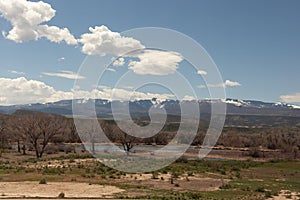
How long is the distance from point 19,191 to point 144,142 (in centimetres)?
8932

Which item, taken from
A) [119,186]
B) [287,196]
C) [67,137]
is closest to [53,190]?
[119,186]

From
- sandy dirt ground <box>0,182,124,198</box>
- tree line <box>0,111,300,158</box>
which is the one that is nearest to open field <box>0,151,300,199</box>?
sandy dirt ground <box>0,182,124,198</box>

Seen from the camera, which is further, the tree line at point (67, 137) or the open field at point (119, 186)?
the tree line at point (67, 137)

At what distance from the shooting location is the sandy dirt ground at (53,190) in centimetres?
2383

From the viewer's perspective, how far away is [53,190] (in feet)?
85.6

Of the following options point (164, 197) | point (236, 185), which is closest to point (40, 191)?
point (164, 197)

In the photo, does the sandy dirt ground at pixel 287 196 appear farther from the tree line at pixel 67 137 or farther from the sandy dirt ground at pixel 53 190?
the tree line at pixel 67 137

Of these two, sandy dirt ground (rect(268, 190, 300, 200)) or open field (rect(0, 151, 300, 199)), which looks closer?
open field (rect(0, 151, 300, 199))

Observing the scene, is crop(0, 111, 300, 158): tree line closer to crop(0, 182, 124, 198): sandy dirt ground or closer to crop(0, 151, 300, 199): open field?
crop(0, 151, 300, 199): open field

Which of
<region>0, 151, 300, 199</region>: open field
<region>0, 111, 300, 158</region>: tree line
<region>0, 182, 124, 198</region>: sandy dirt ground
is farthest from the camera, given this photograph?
<region>0, 111, 300, 158</region>: tree line

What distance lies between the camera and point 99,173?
37.9 metres

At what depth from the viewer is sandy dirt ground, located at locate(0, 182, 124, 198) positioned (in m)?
23.8

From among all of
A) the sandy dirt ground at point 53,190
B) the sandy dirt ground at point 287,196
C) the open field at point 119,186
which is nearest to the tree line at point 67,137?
the open field at point 119,186

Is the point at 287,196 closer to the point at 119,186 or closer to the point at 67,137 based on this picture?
the point at 119,186
